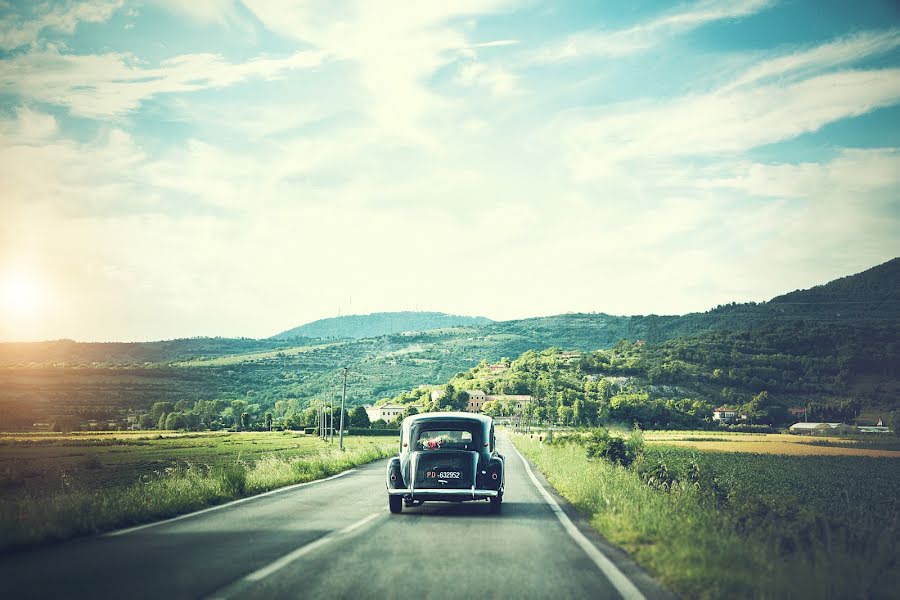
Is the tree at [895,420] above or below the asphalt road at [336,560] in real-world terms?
below

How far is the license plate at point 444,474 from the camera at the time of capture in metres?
13.8

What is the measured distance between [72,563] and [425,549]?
421 centimetres

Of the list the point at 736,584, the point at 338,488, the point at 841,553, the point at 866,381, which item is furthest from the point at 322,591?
the point at 866,381

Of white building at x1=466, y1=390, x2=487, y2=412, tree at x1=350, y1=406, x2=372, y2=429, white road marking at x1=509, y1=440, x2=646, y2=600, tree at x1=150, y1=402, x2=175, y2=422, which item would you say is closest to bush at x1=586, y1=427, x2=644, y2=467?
white road marking at x1=509, y1=440, x2=646, y2=600

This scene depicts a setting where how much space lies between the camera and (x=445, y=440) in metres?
15.0

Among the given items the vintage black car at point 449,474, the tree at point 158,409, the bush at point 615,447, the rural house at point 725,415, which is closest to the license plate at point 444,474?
the vintage black car at point 449,474

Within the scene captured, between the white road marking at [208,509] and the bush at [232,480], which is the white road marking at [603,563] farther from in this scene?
the bush at [232,480]

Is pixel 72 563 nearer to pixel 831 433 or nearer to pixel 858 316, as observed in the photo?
pixel 831 433

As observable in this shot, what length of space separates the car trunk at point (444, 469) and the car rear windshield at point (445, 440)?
1.70 feet

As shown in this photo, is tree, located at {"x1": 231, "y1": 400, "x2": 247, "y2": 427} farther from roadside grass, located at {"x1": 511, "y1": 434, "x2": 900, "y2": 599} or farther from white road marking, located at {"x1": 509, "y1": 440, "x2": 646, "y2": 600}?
roadside grass, located at {"x1": 511, "y1": 434, "x2": 900, "y2": 599}

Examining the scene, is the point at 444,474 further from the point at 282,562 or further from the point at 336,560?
the point at 282,562

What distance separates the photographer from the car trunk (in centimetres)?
1376

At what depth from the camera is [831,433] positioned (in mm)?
106438

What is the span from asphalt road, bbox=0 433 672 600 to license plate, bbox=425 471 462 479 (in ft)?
2.48
